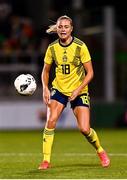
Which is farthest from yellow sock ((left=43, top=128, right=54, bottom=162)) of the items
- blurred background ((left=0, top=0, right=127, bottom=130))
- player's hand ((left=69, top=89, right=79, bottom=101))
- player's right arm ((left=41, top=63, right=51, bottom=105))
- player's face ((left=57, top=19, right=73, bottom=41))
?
blurred background ((left=0, top=0, right=127, bottom=130))

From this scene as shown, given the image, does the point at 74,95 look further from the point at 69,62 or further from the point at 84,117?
the point at 69,62

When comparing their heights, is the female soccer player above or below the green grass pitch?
above

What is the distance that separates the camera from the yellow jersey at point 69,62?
11945 millimetres

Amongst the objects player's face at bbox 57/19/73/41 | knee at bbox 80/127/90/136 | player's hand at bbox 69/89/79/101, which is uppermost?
player's face at bbox 57/19/73/41

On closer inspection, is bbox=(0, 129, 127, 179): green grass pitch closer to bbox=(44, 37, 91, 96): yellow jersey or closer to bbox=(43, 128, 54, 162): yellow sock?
bbox=(43, 128, 54, 162): yellow sock

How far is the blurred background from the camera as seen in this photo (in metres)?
23.2

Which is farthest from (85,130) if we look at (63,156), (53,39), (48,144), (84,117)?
(53,39)

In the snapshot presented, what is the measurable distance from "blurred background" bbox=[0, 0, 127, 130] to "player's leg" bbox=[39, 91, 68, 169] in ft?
36.3

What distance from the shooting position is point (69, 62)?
12.0m

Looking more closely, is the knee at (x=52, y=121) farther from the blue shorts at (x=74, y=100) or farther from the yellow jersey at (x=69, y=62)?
the yellow jersey at (x=69, y=62)

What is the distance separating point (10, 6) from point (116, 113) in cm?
493

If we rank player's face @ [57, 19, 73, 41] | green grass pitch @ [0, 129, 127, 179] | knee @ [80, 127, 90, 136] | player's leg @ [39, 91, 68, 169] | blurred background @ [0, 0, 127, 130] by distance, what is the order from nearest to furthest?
green grass pitch @ [0, 129, 127, 179], player's face @ [57, 19, 73, 41], player's leg @ [39, 91, 68, 169], knee @ [80, 127, 90, 136], blurred background @ [0, 0, 127, 130]

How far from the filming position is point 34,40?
958 inches

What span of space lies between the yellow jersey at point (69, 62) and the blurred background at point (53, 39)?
36.2ft
